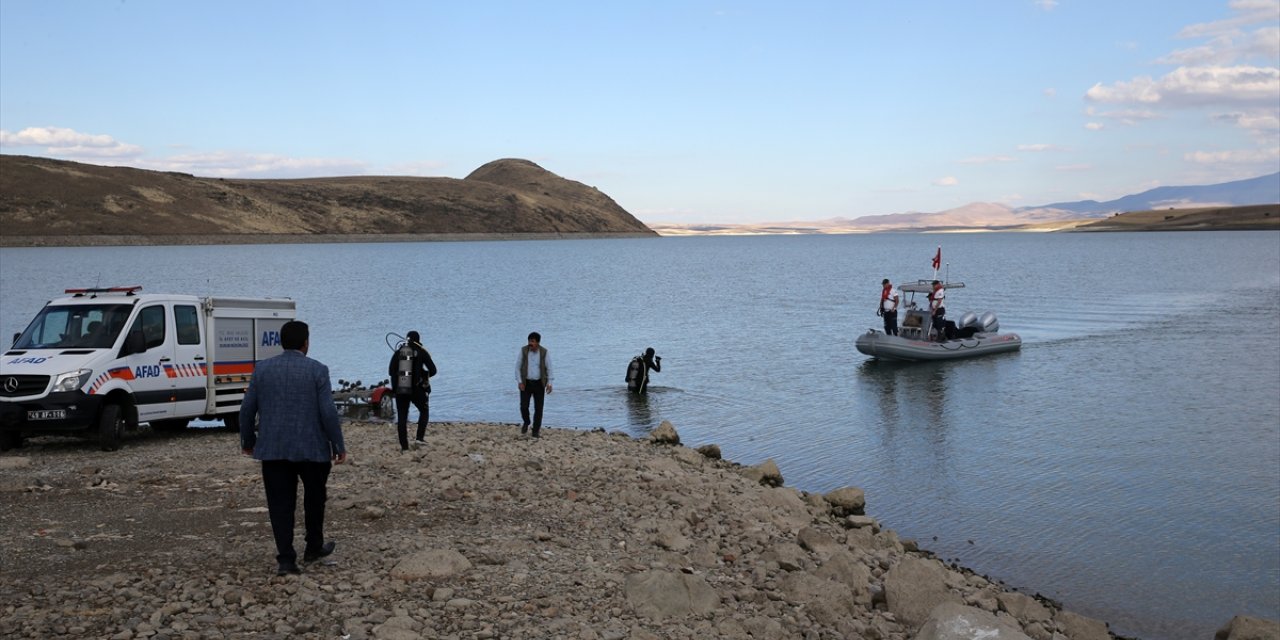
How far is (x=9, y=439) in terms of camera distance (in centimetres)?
1477

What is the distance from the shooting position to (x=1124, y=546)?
1479 centimetres

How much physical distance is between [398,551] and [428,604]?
1422 mm

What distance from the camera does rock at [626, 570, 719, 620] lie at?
334 inches

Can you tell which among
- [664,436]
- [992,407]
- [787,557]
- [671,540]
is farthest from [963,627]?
[992,407]

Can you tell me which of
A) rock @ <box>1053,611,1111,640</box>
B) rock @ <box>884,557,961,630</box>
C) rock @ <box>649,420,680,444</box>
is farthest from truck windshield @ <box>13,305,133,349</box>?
rock @ <box>1053,611,1111,640</box>

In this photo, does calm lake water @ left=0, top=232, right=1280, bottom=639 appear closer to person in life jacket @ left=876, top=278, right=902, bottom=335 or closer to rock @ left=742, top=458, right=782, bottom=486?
person in life jacket @ left=876, top=278, right=902, bottom=335

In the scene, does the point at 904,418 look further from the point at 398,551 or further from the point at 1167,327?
the point at 1167,327

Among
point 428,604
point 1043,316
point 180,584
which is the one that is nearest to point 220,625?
point 180,584

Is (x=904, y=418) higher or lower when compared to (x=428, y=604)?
Answer: lower

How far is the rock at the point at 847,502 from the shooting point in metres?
15.0

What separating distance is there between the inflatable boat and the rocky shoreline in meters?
20.4

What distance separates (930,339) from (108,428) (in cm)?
2741

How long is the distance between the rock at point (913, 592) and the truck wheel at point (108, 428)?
10642mm

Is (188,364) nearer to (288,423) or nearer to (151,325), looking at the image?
(151,325)
